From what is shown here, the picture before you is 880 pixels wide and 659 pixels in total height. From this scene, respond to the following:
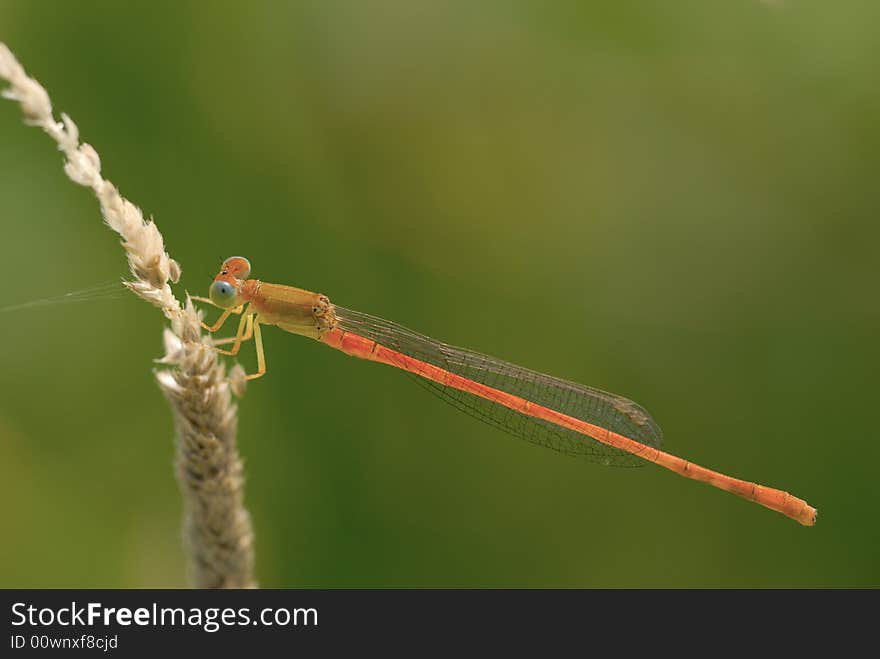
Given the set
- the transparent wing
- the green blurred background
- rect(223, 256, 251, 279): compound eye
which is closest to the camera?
Result: the green blurred background

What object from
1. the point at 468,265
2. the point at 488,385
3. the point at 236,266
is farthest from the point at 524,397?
the point at 236,266

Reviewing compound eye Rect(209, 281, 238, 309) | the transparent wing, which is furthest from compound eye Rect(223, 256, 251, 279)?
the transparent wing

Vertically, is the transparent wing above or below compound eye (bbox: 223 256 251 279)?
below

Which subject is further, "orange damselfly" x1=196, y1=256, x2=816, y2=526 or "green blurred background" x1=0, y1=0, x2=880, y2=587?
"orange damselfly" x1=196, y1=256, x2=816, y2=526

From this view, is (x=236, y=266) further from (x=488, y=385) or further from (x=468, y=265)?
(x=488, y=385)

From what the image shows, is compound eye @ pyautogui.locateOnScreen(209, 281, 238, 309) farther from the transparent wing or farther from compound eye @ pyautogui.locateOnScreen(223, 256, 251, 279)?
the transparent wing

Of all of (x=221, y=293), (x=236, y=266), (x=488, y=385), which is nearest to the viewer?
(x=221, y=293)

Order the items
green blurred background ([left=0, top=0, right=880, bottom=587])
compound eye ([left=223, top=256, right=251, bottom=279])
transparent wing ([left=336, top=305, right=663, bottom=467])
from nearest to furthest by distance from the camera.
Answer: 1. green blurred background ([left=0, top=0, right=880, bottom=587])
2. compound eye ([left=223, top=256, right=251, bottom=279])
3. transparent wing ([left=336, top=305, right=663, bottom=467])

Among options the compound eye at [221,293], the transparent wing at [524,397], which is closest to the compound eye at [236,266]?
the compound eye at [221,293]
